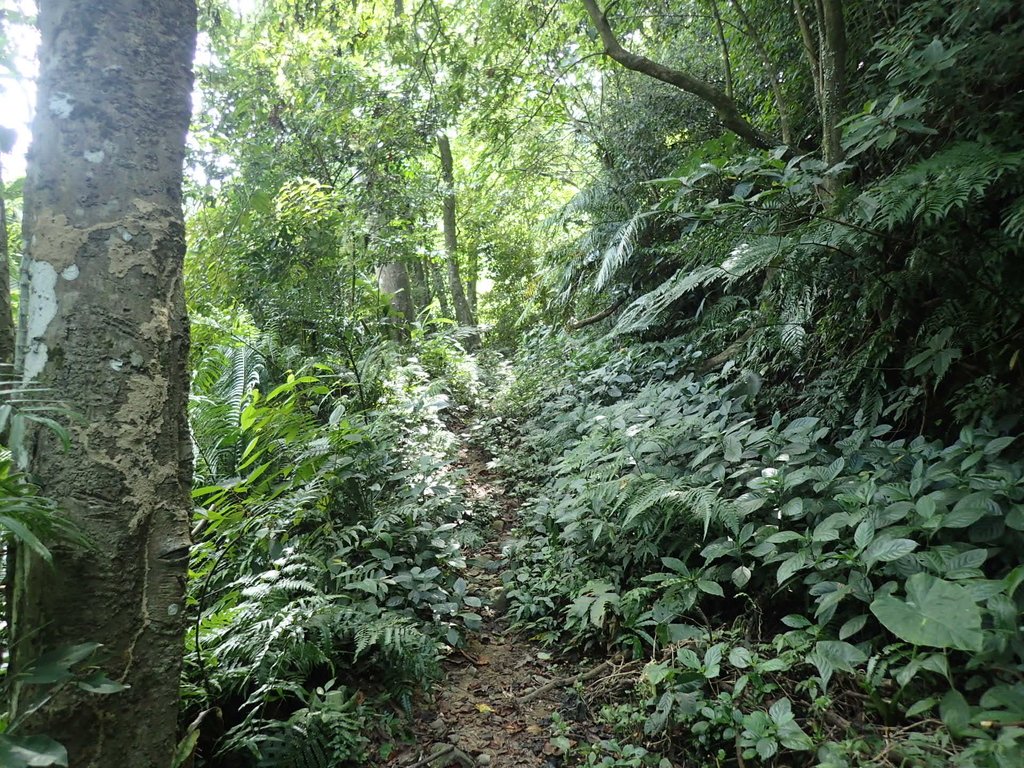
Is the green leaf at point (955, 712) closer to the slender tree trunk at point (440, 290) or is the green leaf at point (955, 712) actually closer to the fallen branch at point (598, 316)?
the fallen branch at point (598, 316)

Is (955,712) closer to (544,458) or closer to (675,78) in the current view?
(544,458)

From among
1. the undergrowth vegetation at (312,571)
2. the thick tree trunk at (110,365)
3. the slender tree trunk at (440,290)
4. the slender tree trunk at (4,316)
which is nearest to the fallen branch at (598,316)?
the undergrowth vegetation at (312,571)

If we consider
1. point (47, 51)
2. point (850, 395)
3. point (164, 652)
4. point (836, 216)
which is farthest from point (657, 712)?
point (47, 51)

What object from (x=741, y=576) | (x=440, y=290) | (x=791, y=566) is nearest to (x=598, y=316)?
(x=741, y=576)

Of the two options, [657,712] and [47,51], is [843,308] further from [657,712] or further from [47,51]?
[47,51]

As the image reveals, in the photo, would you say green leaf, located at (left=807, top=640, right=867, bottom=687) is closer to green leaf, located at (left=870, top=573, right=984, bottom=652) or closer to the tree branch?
green leaf, located at (left=870, top=573, right=984, bottom=652)

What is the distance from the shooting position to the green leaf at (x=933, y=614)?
5.08ft

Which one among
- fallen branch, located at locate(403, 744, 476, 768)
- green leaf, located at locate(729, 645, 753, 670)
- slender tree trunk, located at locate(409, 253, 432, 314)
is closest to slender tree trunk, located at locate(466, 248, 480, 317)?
slender tree trunk, located at locate(409, 253, 432, 314)

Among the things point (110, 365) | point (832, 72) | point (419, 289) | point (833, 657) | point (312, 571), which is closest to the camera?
point (110, 365)

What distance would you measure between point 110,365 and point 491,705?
198 cm

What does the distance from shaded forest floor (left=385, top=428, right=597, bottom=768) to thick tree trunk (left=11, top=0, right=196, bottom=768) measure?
102 centimetres

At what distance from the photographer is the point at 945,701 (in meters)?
1.59

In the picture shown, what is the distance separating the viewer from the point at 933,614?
1634mm

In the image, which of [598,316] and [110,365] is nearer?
[110,365]
